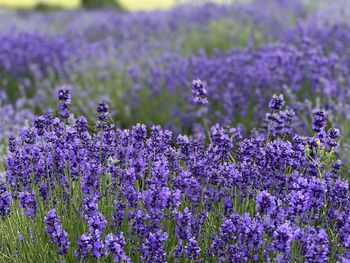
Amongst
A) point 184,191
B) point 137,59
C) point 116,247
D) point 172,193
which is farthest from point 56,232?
point 137,59

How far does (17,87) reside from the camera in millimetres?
7988

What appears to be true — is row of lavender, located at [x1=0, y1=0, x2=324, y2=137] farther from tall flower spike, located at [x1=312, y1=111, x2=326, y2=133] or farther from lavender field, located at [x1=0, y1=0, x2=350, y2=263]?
tall flower spike, located at [x1=312, y1=111, x2=326, y2=133]

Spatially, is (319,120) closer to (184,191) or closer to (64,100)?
(184,191)

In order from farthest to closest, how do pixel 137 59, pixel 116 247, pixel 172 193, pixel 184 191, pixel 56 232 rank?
pixel 137 59 < pixel 184 191 < pixel 172 193 < pixel 56 232 < pixel 116 247

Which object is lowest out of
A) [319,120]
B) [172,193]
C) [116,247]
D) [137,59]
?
[116,247]

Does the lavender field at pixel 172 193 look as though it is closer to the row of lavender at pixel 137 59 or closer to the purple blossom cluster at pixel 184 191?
the purple blossom cluster at pixel 184 191

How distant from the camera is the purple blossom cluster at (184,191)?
240 centimetres

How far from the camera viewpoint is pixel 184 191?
2.74 m

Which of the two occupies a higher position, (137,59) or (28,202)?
(137,59)

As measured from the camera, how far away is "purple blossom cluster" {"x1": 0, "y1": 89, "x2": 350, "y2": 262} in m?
2.40

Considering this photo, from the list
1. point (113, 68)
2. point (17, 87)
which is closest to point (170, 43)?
point (113, 68)

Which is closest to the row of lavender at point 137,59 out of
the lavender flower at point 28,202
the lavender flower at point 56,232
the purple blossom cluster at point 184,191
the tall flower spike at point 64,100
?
the purple blossom cluster at point 184,191

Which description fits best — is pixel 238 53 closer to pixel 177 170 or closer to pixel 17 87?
pixel 17 87

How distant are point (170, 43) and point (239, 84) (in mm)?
3073
